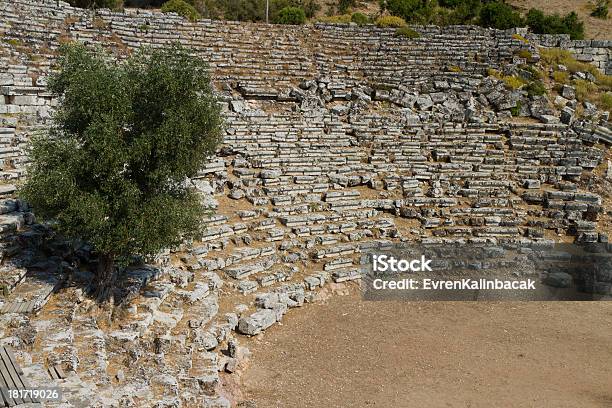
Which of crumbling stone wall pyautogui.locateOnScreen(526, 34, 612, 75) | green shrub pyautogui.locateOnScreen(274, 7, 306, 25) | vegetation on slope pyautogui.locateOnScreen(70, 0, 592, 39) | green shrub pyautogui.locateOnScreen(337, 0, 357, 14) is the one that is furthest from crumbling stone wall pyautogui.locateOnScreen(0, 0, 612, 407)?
green shrub pyautogui.locateOnScreen(337, 0, 357, 14)

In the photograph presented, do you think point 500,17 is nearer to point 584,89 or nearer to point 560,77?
point 560,77

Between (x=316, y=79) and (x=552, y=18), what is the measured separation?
59.6ft

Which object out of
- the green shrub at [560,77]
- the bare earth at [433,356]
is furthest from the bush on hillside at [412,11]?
the bare earth at [433,356]

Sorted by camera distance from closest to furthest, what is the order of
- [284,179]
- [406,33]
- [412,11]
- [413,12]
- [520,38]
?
1. [284,179]
2. [520,38]
3. [406,33]
4. [413,12]
5. [412,11]

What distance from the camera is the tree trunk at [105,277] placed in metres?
12.6

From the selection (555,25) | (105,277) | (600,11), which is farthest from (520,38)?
(105,277)

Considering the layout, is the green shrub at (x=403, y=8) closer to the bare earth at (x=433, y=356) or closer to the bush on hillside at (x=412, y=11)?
the bush on hillside at (x=412, y=11)

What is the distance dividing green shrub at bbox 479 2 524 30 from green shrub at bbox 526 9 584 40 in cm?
76

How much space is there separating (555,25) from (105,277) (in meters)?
33.5

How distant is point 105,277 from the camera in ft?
41.7

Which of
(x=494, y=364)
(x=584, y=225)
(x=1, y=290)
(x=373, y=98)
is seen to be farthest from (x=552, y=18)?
(x=1, y=290)

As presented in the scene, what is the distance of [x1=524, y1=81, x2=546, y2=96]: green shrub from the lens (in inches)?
1094

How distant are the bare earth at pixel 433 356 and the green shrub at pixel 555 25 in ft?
81.7

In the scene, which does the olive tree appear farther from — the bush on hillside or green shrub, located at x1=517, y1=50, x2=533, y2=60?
the bush on hillside
